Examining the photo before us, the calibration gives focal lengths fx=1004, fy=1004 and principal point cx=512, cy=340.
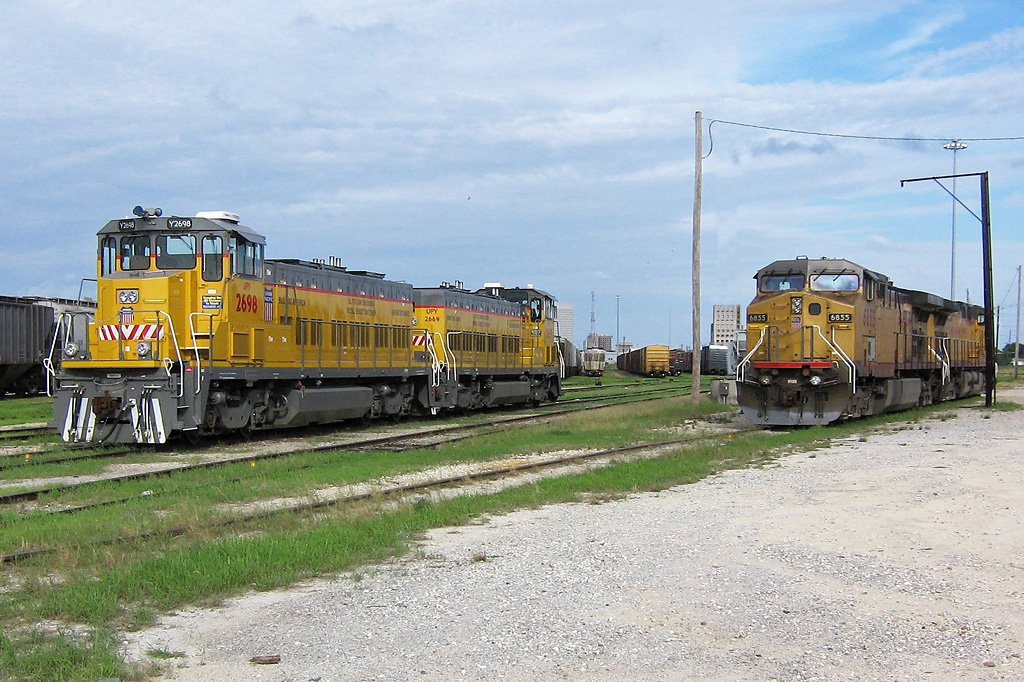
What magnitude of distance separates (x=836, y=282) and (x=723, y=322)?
198 feet

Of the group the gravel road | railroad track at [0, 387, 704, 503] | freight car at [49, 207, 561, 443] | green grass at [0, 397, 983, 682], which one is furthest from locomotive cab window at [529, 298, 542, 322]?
the gravel road

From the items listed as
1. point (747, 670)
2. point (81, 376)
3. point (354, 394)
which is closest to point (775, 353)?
point (354, 394)

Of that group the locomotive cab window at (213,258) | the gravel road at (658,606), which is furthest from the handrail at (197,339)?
the gravel road at (658,606)

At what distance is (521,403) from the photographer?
30109 millimetres

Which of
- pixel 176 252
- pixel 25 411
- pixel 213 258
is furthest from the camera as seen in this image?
pixel 25 411

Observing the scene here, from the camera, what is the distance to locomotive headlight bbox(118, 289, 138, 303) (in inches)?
632

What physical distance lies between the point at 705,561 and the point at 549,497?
3.61 metres

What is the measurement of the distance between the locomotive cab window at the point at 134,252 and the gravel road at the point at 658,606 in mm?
9386

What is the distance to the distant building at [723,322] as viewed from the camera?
76312 millimetres

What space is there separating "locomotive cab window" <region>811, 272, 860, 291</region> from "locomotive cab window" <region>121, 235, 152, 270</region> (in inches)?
528

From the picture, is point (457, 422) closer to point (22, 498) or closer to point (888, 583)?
point (22, 498)

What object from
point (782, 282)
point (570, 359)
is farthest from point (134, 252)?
point (570, 359)

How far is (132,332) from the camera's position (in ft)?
52.0

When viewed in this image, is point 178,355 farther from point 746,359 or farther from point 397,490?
point 746,359
